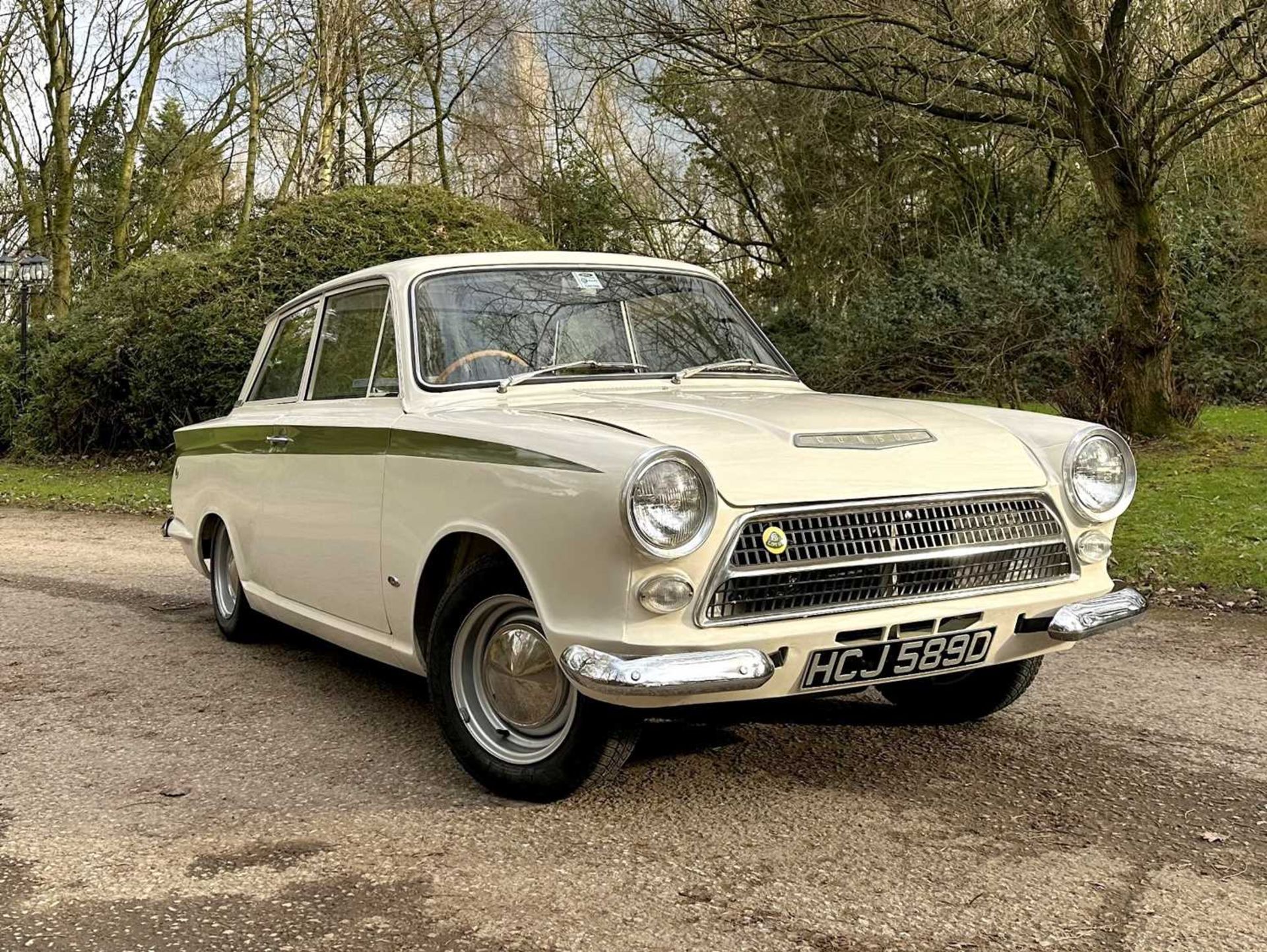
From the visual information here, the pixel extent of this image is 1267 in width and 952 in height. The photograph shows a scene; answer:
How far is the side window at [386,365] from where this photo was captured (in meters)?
4.45

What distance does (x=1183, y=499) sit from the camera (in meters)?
9.49

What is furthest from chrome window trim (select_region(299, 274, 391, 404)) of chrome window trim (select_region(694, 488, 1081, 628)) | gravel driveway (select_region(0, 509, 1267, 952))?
chrome window trim (select_region(694, 488, 1081, 628))

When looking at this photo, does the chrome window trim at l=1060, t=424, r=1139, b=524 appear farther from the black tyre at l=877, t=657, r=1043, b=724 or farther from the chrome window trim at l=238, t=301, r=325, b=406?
the chrome window trim at l=238, t=301, r=325, b=406

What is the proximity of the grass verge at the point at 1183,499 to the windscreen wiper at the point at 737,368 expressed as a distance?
134 inches

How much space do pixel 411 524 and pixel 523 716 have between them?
752mm

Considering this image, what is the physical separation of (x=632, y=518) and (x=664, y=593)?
22 centimetres

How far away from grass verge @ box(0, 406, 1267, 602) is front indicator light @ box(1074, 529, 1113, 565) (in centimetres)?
345

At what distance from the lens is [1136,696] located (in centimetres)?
480

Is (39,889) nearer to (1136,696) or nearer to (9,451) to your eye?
(1136,696)

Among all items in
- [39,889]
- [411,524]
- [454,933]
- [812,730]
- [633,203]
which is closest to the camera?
[454,933]

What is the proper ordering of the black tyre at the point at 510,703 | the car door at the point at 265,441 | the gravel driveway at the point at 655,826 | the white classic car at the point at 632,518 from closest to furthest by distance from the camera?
1. the gravel driveway at the point at 655,826
2. the white classic car at the point at 632,518
3. the black tyre at the point at 510,703
4. the car door at the point at 265,441

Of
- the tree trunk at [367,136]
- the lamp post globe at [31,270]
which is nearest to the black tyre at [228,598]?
the lamp post globe at [31,270]

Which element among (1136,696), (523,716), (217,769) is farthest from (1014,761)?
(217,769)

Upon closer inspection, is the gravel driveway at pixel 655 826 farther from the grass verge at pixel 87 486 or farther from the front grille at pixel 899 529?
the grass verge at pixel 87 486
